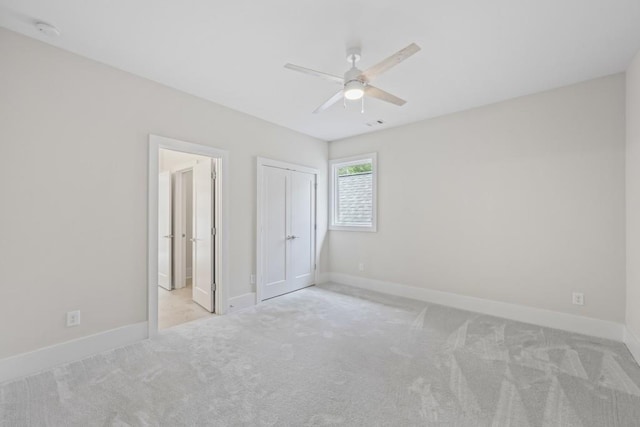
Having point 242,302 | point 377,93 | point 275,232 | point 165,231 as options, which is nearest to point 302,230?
point 275,232

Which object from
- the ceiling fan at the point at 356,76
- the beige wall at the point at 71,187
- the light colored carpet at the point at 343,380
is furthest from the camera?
the beige wall at the point at 71,187

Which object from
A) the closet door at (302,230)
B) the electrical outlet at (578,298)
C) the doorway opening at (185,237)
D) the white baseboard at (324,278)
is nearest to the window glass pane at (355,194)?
the closet door at (302,230)

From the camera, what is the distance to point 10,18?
2.05 meters

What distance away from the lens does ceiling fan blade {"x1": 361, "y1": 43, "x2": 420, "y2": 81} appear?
5.96 ft

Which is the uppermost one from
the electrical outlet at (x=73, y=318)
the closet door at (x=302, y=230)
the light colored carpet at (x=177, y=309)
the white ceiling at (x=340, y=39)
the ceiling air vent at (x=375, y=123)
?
the white ceiling at (x=340, y=39)

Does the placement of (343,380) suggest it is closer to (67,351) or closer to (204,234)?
(67,351)

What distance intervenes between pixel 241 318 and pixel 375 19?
3.41 m

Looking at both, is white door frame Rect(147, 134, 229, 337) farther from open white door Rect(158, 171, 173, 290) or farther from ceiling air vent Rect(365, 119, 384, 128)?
ceiling air vent Rect(365, 119, 384, 128)

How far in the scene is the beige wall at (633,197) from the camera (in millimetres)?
2496

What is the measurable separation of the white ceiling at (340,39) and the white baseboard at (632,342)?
2.59 meters

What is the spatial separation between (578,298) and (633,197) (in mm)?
1184

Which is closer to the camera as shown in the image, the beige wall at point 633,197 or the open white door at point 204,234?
the beige wall at point 633,197

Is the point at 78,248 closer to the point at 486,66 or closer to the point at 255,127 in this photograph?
the point at 255,127

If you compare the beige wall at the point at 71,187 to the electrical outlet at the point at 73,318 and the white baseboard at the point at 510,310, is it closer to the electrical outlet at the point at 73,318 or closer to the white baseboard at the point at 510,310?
the electrical outlet at the point at 73,318
